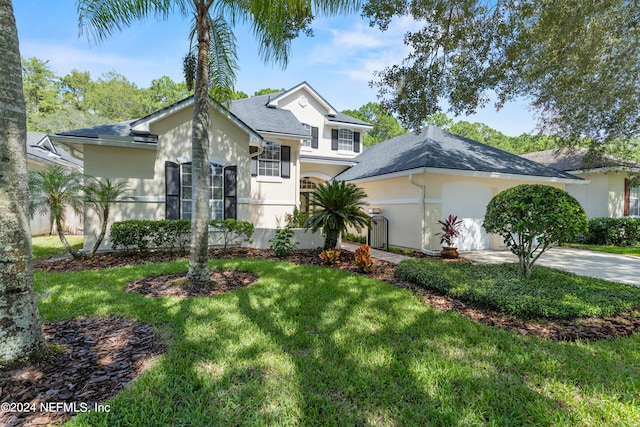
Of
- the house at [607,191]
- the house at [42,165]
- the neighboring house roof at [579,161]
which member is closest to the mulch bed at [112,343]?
the house at [42,165]

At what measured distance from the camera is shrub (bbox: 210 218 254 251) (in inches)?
379

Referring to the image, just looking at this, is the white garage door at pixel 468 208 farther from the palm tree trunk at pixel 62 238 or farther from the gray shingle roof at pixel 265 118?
the palm tree trunk at pixel 62 238

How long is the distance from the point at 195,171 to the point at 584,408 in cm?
622

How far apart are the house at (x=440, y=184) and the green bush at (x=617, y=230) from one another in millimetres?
2882

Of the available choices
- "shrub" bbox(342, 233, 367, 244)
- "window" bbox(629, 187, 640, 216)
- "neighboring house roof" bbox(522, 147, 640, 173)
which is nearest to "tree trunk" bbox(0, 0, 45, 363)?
"shrub" bbox(342, 233, 367, 244)

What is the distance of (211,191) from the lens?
10.3m

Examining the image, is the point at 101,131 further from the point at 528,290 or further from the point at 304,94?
the point at 528,290

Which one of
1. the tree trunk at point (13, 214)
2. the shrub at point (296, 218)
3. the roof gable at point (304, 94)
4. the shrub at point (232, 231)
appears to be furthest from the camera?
the roof gable at point (304, 94)

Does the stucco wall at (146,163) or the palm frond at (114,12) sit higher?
the palm frond at (114,12)

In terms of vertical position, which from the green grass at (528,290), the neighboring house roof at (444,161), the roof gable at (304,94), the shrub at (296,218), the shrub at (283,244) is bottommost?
the green grass at (528,290)

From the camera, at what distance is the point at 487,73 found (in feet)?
27.3

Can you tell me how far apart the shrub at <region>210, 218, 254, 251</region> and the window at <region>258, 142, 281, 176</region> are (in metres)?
3.40

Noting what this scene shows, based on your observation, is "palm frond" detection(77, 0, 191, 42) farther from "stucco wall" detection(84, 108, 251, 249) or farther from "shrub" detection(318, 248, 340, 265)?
"shrub" detection(318, 248, 340, 265)

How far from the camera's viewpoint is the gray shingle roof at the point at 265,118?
12841mm
